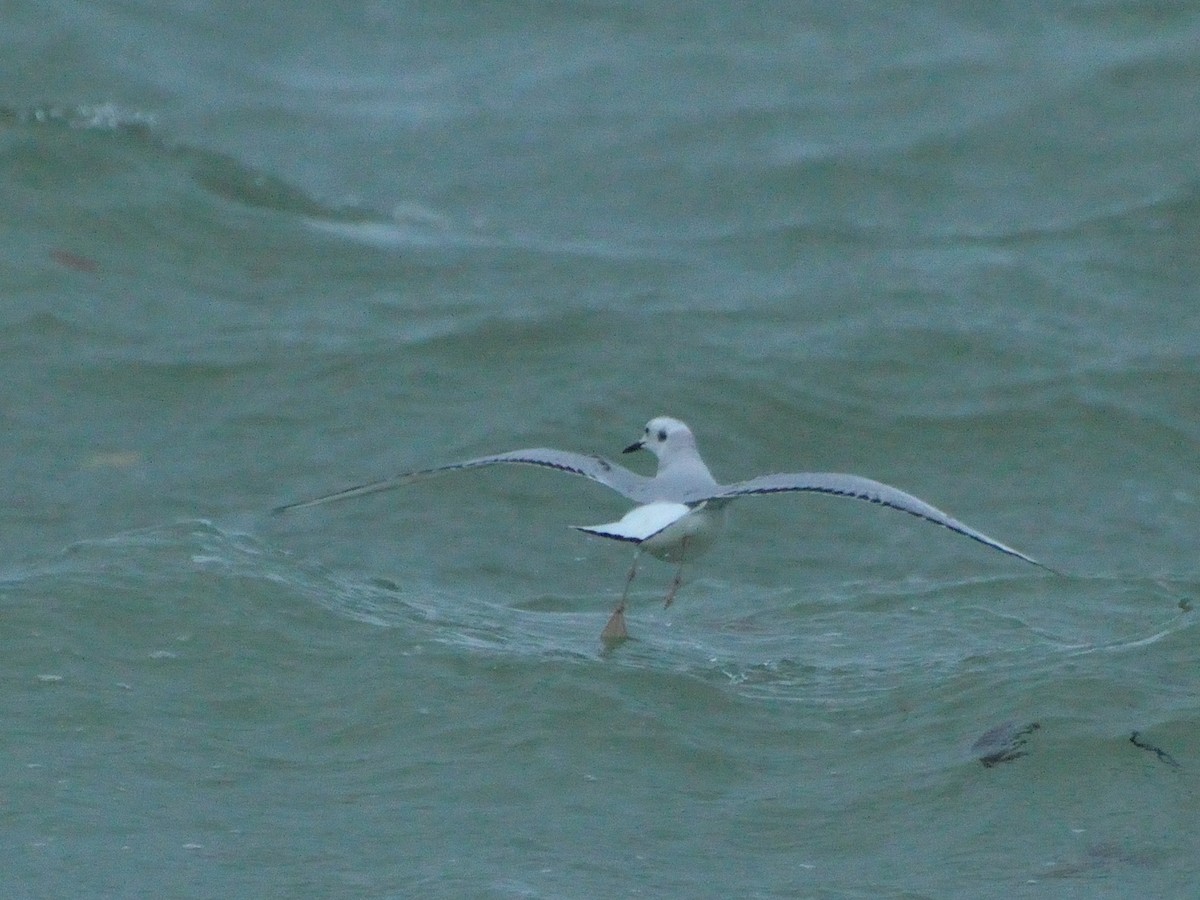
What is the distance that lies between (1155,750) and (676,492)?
2281 mm

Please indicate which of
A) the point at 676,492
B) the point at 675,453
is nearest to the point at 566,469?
the point at 676,492

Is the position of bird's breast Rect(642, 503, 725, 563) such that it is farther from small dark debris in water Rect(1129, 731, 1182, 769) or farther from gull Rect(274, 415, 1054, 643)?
small dark debris in water Rect(1129, 731, 1182, 769)

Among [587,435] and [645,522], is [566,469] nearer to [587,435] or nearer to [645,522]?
[645,522]

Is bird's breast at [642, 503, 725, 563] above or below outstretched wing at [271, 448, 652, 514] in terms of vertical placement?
below

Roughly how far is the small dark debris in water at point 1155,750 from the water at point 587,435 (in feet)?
0.07

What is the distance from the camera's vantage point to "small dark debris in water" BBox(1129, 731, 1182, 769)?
8125 millimetres

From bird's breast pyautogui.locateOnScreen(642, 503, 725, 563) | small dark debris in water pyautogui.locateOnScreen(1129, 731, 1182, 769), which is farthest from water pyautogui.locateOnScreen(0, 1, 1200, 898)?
bird's breast pyautogui.locateOnScreen(642, 503, 725, 563)

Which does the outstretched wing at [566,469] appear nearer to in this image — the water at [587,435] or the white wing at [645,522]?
the white wing at [645,522]

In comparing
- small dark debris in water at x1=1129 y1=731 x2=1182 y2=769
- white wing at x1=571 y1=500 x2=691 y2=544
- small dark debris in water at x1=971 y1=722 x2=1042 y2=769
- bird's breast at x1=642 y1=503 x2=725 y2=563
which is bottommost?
small dark debris in water at x1=971 y1=722 x2=1042 y2=769

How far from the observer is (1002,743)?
836 centimetres

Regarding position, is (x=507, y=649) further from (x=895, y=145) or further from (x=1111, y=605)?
(x=895, y=145)

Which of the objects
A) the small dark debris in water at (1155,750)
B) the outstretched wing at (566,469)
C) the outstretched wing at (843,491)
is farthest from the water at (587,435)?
the outstretched wing at (843,491)

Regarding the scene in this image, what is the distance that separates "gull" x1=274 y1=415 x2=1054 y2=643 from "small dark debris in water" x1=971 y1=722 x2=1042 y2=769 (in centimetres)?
75

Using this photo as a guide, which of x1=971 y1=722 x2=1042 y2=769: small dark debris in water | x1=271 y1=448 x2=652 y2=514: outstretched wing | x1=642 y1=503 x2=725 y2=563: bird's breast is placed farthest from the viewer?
x1=271 y1=448 x2=652 y2=514: outstretched wing
